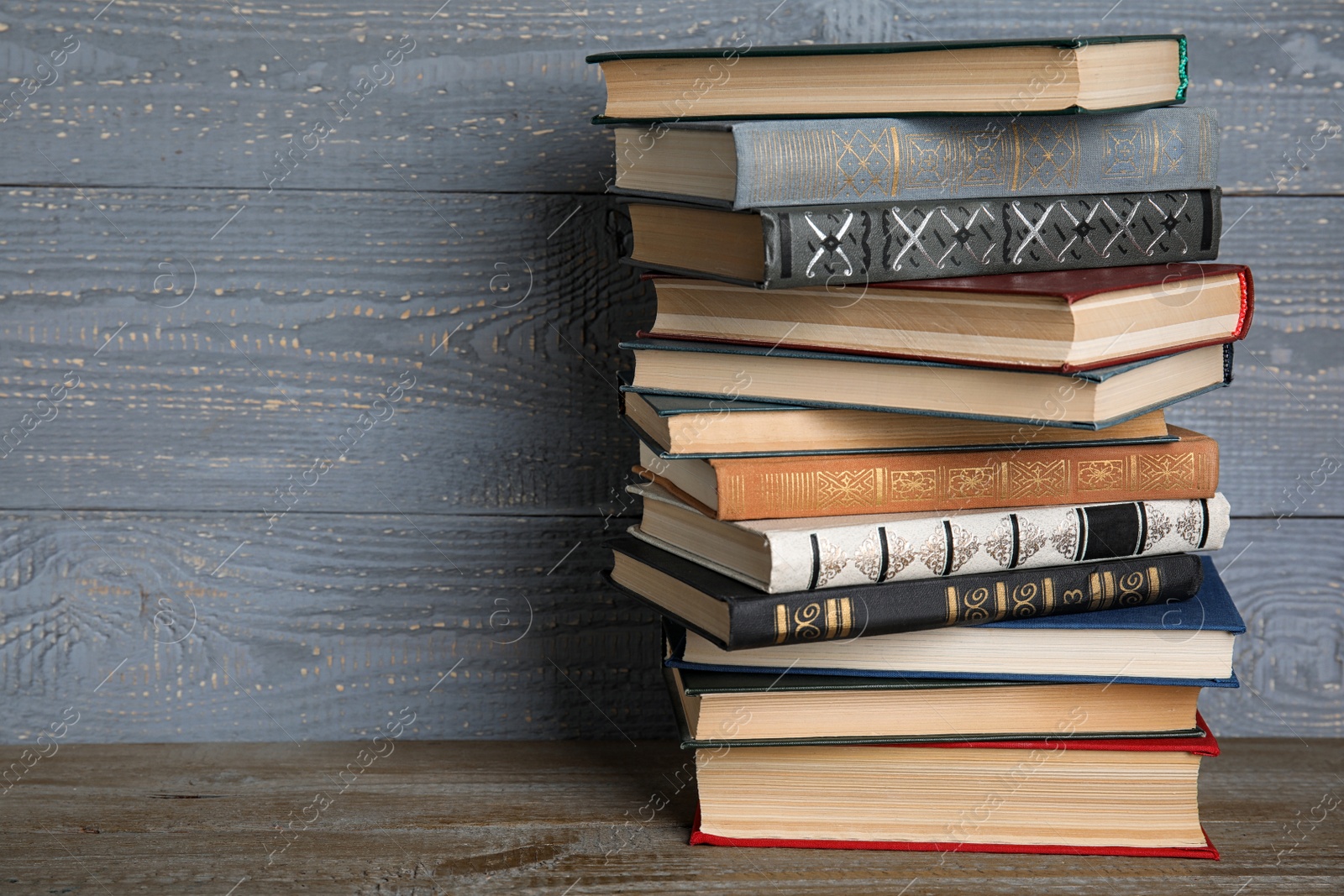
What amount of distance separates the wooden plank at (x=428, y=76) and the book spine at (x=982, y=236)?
0.83 ft

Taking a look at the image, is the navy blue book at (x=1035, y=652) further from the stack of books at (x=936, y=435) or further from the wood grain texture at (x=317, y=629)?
the wood grain texture at (x=317, y=629)

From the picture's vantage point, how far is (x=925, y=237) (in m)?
0.70

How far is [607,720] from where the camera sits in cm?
99

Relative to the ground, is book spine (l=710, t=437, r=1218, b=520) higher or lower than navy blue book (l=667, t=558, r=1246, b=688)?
higher

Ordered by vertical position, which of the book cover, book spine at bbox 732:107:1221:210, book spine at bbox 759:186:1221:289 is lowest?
the book cover

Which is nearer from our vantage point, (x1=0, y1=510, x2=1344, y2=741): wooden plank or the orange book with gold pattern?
the orange book with gold pattern

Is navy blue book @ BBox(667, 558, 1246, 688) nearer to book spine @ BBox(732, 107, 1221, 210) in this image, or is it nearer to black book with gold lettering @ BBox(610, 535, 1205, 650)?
black book with gold lettering @ BBox(610, 535, 1205, 650)

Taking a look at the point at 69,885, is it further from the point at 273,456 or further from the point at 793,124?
the point at 793,124

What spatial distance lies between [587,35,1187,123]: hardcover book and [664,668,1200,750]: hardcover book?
0.39 m

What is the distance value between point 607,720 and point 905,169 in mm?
563

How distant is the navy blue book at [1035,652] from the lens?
29.5 inches

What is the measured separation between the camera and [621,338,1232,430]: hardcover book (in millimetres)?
688

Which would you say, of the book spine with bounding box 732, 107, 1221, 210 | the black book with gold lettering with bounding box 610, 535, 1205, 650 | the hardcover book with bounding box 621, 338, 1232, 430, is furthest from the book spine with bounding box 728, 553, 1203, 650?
the book spine with bounding box 732, 107, 1221, 210

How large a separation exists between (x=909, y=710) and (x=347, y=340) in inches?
21.9
